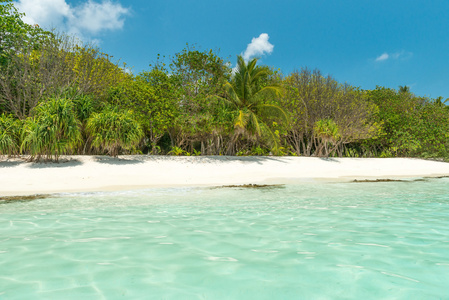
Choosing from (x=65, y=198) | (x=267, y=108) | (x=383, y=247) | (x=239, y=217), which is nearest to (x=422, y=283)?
(x=383, y=247)

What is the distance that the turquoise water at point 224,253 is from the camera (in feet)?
9.33

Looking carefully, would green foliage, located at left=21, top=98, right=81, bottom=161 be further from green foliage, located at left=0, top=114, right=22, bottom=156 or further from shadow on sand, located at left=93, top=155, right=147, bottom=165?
shadow on sand, located at left=93, top=155, right=147, bottom=165

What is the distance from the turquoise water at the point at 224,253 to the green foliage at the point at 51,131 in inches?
302

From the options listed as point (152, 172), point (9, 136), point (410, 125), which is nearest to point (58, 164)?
point (9, 136)

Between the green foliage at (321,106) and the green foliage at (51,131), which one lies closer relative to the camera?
the green foliage at (51,131)

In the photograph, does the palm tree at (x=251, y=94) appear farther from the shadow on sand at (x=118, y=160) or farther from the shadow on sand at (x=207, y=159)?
the shadow on sand at (x=118, y=160)

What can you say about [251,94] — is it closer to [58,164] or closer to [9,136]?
[58,164]

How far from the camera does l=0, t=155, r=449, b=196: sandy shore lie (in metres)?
11.8

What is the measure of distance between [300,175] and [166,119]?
31.9 feet

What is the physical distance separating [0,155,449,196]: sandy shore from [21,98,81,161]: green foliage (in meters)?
0.75

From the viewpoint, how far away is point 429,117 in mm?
33188

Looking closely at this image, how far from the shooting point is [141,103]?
69.3ft

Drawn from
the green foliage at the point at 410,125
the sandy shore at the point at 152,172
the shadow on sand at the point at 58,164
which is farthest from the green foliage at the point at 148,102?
the green foliage at the point at 410,125

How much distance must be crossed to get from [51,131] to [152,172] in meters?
5.11
